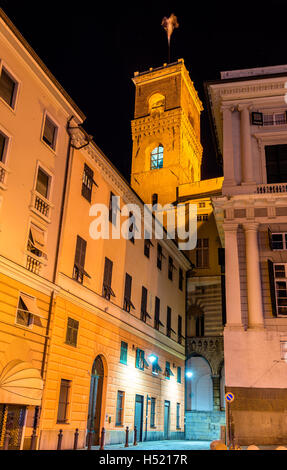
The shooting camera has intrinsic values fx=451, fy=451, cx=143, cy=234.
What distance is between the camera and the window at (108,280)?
25.2 meters

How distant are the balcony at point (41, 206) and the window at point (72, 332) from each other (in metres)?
4.90

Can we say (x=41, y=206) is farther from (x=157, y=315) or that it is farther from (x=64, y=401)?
(x=157, y=315)

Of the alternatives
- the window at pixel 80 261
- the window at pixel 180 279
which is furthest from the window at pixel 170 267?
the window at pixel 80 261

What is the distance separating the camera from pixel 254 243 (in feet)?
76.6

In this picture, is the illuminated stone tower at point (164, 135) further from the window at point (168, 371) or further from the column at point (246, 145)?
the column at point (246, 145)

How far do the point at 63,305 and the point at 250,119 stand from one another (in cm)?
1540

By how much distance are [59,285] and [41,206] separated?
11.9 ft

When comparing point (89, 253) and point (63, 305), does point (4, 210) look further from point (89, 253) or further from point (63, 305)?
point (89, 253)
